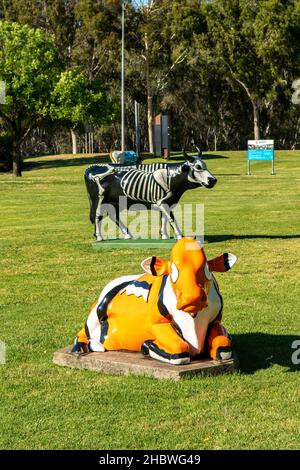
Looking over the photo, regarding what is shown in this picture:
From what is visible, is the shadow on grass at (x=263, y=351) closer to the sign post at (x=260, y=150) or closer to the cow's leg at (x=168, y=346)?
the cow's leg at (x=168, y=346)

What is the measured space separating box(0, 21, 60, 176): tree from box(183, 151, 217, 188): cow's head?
3141 centimetres

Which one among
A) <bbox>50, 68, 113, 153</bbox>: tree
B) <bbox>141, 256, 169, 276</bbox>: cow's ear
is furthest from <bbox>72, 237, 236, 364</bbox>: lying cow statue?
<bbox>50, 68, 113, 153</bbox>: tree

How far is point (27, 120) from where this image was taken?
4878cm

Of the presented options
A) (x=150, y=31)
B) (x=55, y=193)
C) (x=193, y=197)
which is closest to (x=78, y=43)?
(x=150, y=31)

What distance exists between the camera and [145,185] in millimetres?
14906

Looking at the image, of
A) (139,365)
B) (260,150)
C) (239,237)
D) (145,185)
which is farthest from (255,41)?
(139,365)

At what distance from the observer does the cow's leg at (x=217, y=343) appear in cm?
675

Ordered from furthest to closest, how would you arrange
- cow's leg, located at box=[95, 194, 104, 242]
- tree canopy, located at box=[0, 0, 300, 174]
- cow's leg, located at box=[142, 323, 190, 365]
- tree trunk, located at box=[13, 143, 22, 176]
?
tree canopy, located at box=[0, 0, 300, 174] → tree trunk, located at box=[13, 143, 22, 176] → cow's leg, located at box=[95, 194, 104, 242] → cow's leg, located at box=[142, 323, 190, 365]

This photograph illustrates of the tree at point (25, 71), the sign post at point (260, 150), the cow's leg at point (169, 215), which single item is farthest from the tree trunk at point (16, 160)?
the cow's leg at point (169, 215)

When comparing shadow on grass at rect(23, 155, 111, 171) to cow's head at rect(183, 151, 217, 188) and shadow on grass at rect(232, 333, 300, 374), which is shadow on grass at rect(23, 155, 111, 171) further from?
shadow on grass at rect(232, 333, 300, 374)

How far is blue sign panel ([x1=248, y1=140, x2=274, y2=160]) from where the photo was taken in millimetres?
40188

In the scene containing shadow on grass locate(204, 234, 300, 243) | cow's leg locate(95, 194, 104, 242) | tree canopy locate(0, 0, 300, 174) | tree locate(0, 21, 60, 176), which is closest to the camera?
cow's leg locate(95, 194, 104, 242)

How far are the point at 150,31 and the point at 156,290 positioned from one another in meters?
Result: 53.8
